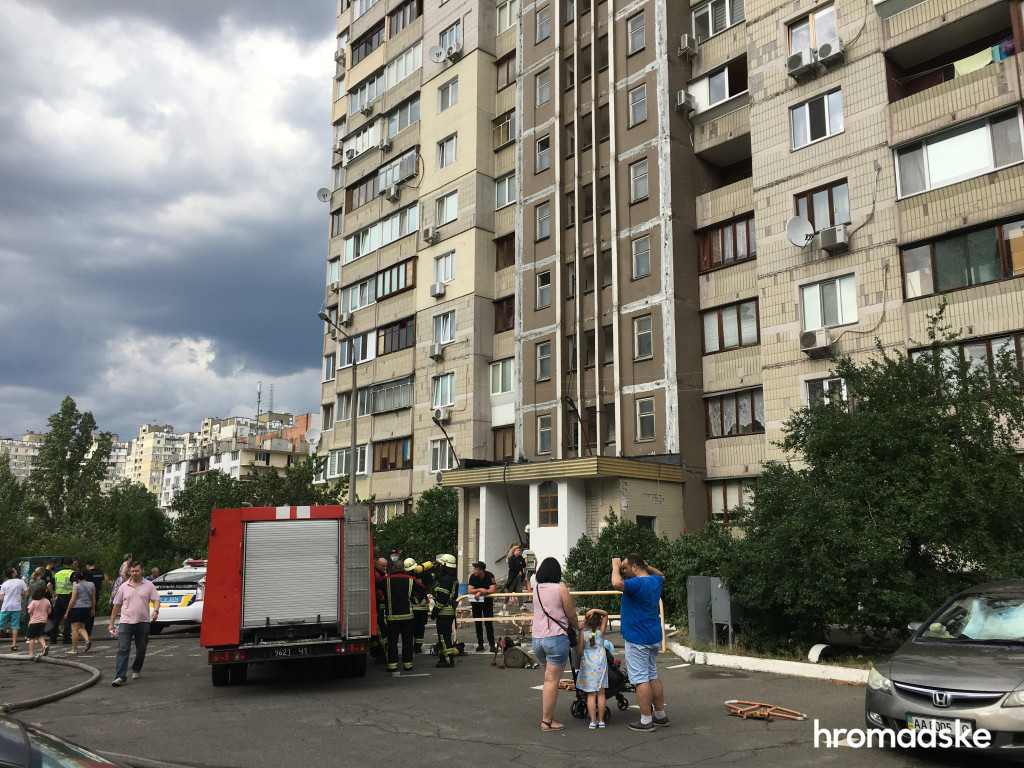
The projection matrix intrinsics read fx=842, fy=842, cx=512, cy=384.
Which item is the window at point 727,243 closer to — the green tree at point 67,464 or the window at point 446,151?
the window at point 446,151

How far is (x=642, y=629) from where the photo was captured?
862 centimetres

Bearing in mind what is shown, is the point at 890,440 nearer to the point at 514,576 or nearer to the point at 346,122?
the point at 514,576

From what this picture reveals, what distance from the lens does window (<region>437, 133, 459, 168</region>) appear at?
120ft

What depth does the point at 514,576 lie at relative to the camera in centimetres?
2044

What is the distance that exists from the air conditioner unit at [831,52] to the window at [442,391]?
59.0 feet

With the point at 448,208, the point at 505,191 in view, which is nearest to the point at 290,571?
the point at 505,191

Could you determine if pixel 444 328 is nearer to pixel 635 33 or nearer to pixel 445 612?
pixel 635 33

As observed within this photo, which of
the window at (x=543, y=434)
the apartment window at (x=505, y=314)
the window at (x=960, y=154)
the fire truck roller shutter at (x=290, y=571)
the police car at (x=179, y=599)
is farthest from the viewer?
the apartment window at (x=505, y=314)

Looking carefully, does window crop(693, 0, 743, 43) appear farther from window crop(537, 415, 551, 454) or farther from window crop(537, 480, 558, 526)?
window crop(537, 480, 558, 526)

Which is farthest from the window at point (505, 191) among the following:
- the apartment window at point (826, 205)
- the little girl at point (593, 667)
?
the little girl at point (593, 667)

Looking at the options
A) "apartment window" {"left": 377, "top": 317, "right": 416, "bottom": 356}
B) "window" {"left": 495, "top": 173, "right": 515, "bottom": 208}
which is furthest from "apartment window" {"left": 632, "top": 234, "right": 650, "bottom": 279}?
"apartment window" {"left": 377, "top": 317, "right": 416, "bottom": 356}

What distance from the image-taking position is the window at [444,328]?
34906 millimetres

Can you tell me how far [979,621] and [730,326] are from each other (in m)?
18.8

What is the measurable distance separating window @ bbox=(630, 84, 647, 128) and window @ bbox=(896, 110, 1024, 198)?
963 cm
